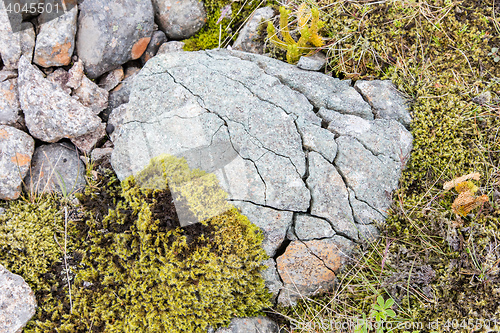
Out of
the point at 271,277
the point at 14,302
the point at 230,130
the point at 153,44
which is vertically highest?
the point at 153,44

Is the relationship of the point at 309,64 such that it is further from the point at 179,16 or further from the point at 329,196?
the point at 179,16

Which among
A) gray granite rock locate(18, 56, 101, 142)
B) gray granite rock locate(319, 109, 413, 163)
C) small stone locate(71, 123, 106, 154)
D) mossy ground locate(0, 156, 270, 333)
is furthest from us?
small stone locate(71, 123, 106, 154)

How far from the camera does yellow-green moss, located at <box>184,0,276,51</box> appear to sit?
4.48 m

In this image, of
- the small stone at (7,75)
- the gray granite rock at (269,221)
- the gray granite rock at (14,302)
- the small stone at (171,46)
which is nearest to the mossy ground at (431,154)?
the gray granite rock at (269,221)

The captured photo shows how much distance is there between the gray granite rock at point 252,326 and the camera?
3.24 metres

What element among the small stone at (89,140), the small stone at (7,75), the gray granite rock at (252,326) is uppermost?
the small stone at (7,75)

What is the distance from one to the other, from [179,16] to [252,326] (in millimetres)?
3859

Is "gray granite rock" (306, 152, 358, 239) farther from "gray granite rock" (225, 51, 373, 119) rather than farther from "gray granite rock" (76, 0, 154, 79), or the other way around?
"gray granite rock" (76, 0, 154, 79)

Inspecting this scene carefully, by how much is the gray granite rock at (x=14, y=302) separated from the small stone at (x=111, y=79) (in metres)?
2.29

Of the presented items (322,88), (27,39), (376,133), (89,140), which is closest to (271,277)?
(376,133)

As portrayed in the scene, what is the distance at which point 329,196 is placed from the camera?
3.34 m

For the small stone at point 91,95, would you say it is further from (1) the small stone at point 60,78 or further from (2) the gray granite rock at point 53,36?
(2) the gray granite rock at point 53,36

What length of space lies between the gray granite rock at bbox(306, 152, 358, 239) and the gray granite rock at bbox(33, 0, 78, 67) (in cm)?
306

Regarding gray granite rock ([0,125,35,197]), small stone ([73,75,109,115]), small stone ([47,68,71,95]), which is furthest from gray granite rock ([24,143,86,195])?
small stone ([47,68,71,95])
